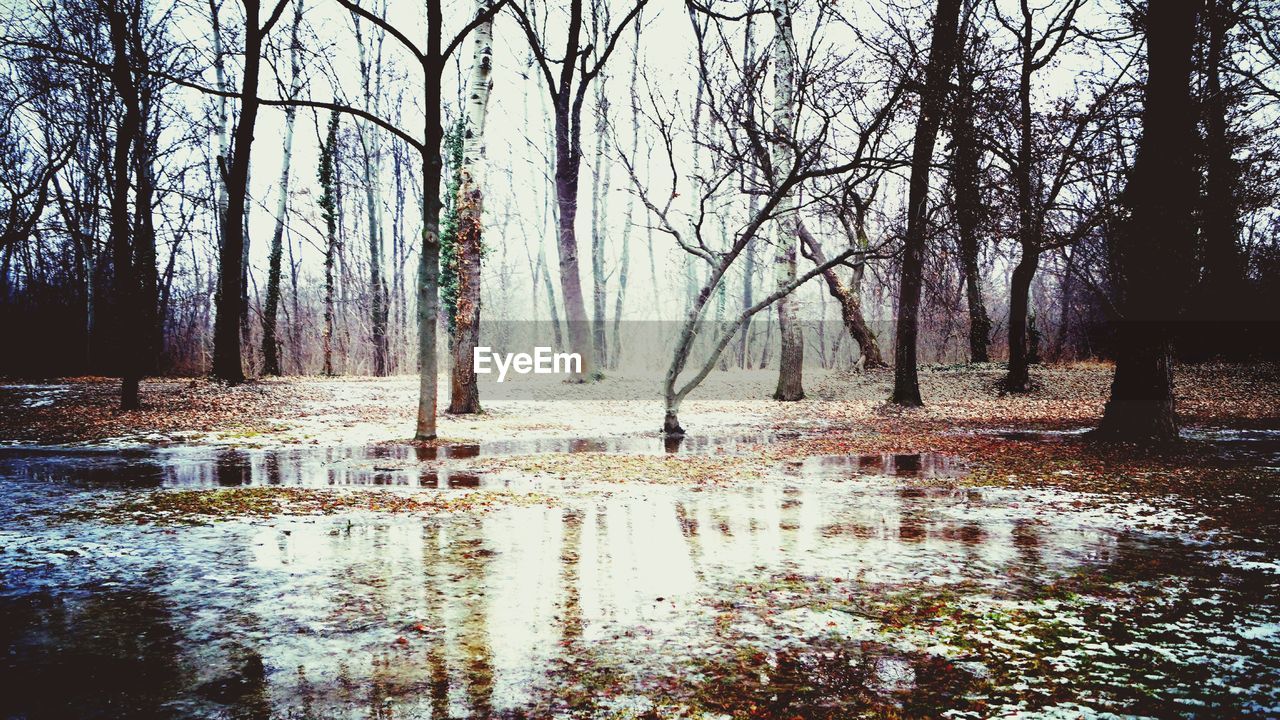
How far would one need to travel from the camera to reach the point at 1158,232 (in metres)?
12.2

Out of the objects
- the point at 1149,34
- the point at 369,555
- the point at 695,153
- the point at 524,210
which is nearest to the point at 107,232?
the point at 524,210

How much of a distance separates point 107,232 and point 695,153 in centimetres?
2158

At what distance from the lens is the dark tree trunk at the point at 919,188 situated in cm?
1359

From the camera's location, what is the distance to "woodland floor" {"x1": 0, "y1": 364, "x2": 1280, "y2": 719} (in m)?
3.84

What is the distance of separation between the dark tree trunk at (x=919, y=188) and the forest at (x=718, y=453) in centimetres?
9

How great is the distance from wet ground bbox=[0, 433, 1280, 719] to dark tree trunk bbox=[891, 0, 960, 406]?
21.2 feet

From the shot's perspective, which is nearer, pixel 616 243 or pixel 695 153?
pixel 695 153

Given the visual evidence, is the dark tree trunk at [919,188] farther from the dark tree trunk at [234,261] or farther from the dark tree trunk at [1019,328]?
the dark tree trunk at [234,261]

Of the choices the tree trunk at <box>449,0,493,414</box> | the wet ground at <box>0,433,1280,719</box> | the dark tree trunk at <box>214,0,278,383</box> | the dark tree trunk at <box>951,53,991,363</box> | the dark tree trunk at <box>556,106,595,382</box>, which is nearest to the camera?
the wet ground at <box>0,433,1280,719</box>

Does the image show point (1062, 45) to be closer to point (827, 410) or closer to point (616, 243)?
point (827, 410)

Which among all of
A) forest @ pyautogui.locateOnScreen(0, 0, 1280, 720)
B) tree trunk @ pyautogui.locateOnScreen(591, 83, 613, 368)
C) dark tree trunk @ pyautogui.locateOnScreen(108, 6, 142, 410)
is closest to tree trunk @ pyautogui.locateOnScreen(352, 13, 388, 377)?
forest @ pyautogui.locateOnScreen(0, 0, 1280, 720)

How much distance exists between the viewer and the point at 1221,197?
13844 millimetres

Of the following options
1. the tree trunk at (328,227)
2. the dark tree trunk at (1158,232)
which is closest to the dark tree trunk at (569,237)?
the tree trunk at (328,227)

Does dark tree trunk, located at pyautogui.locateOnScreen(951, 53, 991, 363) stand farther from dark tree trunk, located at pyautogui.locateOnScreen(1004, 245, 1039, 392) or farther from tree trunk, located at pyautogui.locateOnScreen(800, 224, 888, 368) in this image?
tree trunk, located at pyautogui.locateOnScreen(800, 224, 888, 368)
